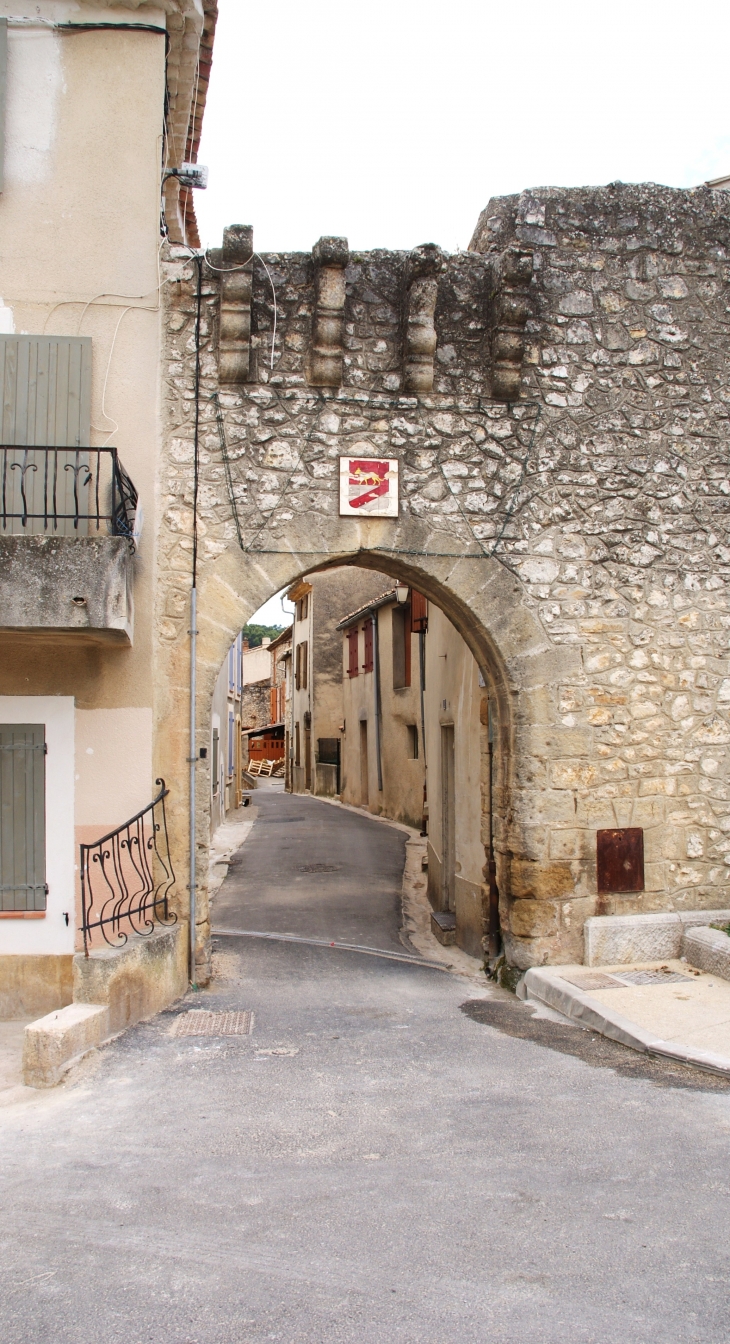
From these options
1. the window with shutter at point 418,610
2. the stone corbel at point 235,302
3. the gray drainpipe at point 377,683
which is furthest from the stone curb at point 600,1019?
the gray drainpipe at point 377,683

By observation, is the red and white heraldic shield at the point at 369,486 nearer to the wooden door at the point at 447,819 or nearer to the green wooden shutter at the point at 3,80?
the green wooden shutter at the point at 3,80

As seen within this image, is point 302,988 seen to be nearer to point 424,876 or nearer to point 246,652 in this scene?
point 424,876

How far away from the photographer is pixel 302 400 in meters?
6.66

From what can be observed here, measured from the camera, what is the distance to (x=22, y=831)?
6262 millimetres

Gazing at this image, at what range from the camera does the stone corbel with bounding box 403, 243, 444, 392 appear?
6.41 metres

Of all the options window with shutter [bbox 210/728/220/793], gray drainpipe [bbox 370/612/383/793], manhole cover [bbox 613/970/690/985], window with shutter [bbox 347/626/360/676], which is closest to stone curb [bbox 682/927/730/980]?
manhole cover [bbox 613/970/690/985]

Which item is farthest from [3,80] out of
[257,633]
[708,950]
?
[257,633]

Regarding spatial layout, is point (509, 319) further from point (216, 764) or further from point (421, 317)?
point (216, 764)

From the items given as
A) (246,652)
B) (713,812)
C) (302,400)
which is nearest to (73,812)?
(302,400)

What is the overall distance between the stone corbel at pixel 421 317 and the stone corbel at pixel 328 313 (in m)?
0.46

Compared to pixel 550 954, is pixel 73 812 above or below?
above

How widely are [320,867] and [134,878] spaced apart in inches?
279

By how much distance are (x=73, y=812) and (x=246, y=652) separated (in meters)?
49.1

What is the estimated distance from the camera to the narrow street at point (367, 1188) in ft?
9.25
